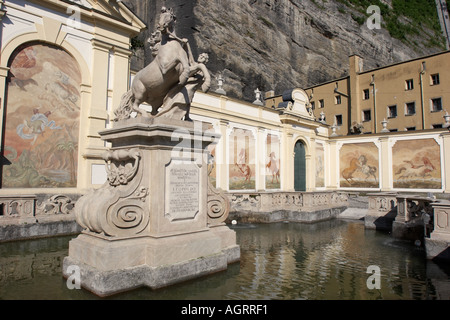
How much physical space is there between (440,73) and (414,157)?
15.3m

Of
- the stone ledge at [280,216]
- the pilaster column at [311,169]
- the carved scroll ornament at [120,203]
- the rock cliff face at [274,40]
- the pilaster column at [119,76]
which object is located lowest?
the stone ledge at [280,216]

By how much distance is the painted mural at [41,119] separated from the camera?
10.7 m

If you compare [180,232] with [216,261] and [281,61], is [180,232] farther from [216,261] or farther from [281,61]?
[281,61]

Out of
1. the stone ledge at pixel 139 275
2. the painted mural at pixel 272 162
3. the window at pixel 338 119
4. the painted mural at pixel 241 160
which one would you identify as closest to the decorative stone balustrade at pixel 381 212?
the painted mural at pixel 241 160

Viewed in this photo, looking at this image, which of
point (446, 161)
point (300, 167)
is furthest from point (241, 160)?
point (446, 161)

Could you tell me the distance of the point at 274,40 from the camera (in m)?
41.8

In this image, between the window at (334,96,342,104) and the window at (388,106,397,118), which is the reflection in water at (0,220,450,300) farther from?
the window at (334,96,342,104)

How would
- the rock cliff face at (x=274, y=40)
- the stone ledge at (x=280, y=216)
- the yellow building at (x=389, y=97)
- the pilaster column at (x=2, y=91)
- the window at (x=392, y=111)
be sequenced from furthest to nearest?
the window at (x=392, y=111) < the rock cliff face at (x=274, y=40) < the yellow building at (x=389, y=97) < the stone ledge at (x=280, y=216) < the pilaster column at (x=2, y=91)

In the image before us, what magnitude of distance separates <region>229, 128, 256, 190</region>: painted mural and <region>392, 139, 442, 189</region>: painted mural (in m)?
10.2

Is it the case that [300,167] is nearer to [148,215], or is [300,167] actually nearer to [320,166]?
[320,166]

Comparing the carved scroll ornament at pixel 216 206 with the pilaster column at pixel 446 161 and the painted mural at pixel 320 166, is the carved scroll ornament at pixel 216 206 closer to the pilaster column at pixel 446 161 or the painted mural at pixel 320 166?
the painted mural at pixel 320 166

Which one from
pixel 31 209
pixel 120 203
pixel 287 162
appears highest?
pixel 287 162

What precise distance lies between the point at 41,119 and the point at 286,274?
10.00 m

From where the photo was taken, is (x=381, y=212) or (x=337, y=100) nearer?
(x=381, y=212)
